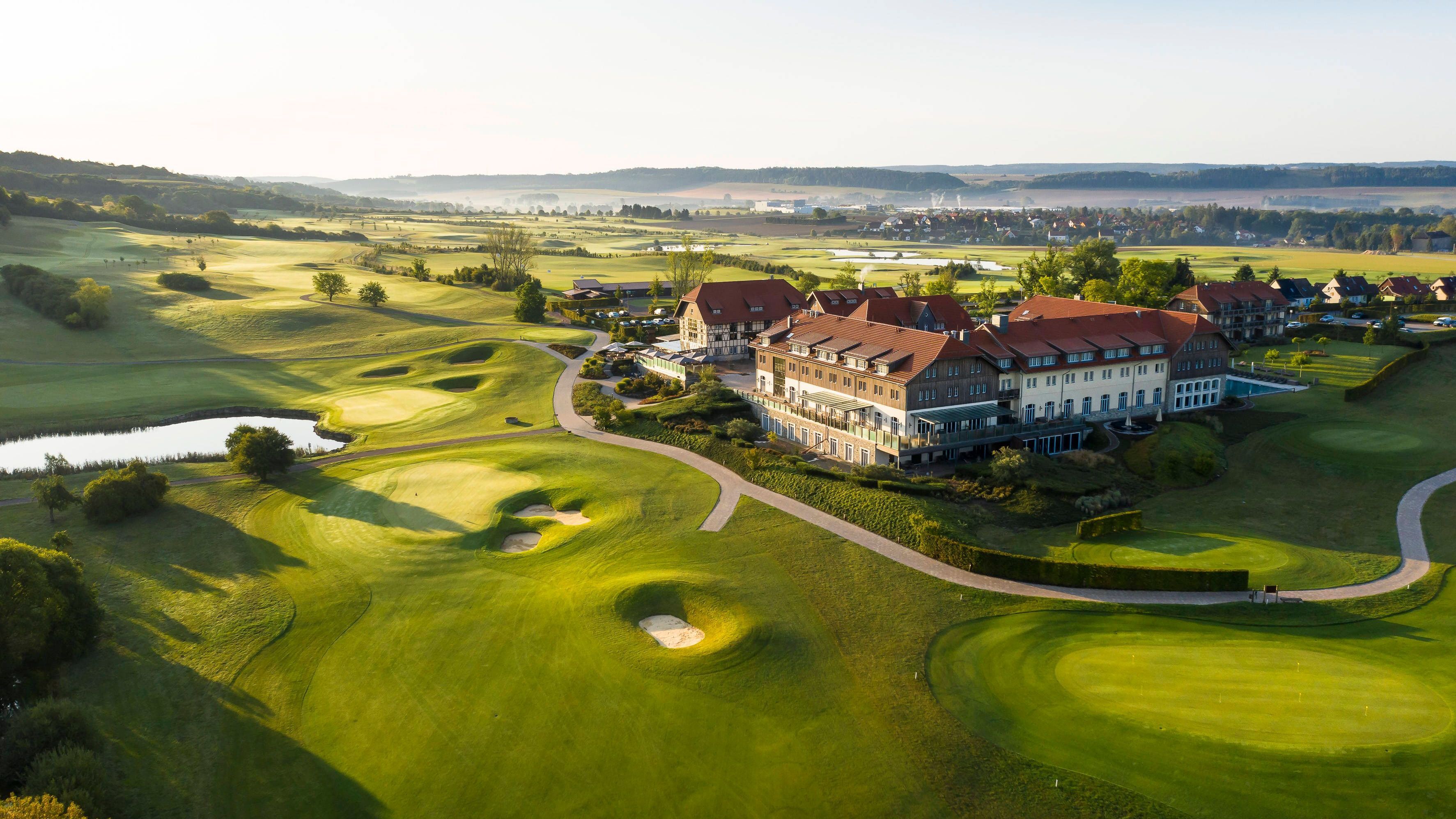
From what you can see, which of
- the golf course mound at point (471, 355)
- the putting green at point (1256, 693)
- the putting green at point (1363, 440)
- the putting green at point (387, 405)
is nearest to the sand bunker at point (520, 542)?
the putting green at point (1256, 693)

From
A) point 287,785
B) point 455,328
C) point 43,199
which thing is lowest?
point 287,785

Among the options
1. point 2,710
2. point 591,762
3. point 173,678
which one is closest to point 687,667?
point 591,762

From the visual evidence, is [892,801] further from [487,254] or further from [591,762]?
[487,254]

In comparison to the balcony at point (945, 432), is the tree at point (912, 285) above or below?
above

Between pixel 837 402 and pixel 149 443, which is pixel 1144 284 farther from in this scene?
pixel 149 443

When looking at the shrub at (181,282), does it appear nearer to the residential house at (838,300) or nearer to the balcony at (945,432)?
the residential house at (838,300)

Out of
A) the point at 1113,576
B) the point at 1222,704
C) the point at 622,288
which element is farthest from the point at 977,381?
the point at 622,288
